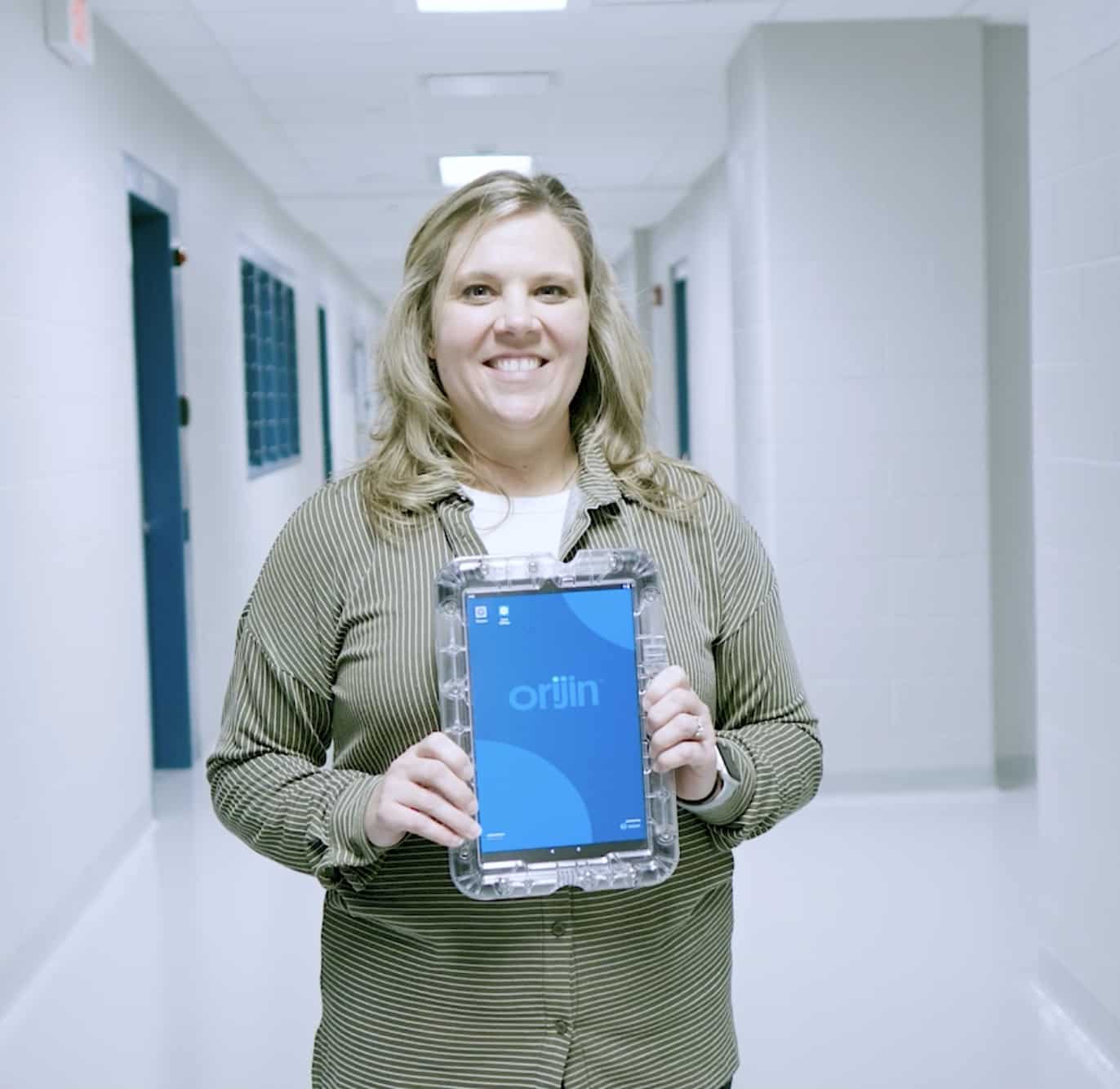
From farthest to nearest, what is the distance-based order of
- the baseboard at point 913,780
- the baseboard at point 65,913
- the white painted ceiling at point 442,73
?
the baseboard at point 913,780 < the white painted ceiling at point 442,73 < the baseboard at point 65,913

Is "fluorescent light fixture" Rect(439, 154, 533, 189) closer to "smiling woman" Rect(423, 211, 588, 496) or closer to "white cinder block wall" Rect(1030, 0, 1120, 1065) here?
"white cinder block wall" Rect(1030, 0, 1120, 1065)

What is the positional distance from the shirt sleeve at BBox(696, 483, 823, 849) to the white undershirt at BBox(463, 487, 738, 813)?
154 mm

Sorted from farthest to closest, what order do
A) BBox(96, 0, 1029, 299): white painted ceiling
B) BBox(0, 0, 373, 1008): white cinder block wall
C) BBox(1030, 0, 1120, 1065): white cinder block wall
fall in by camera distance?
BBox(96, 0, 1029, 299): white painted ceiling → BBox(0, 0, 373, 1008): white cinder block wall → BBox(1030, 0, 1120, 1065): white cinder block wall

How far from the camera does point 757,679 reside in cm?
149

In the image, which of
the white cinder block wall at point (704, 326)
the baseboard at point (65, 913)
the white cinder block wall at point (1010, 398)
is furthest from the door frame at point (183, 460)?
the white cinder block wall at point (1010, 398)

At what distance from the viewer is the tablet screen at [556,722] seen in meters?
1.27

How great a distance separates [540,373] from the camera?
1.43 metres

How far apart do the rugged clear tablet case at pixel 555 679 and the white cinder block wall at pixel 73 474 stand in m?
2.60

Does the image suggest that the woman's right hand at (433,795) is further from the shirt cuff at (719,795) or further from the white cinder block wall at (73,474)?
the white cinder block wall at (73,474)

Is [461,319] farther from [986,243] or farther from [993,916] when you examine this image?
[986,243]

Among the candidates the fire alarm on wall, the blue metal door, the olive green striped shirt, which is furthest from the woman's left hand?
the blue metal door

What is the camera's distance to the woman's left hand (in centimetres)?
125

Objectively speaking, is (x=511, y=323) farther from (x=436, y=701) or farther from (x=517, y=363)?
(x=436, y=701)

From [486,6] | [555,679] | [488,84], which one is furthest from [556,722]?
[488,84]
